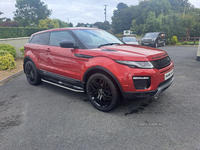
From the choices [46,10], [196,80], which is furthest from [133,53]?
[46,10]

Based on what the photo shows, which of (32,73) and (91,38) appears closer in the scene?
(91,38)

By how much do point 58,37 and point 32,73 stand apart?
68.7 inches

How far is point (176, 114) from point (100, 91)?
157cm

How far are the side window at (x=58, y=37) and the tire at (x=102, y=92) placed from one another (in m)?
1.35

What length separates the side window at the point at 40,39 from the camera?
4.63 metres

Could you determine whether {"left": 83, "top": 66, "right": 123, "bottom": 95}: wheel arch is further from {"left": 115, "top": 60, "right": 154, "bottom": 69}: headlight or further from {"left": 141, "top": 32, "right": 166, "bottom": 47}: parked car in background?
{"left": 141, "top": 32, "right": 166, "bottom": 47}: parked car in background

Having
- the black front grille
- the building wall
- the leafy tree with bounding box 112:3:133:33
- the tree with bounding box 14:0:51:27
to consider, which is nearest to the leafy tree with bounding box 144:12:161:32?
the building wall

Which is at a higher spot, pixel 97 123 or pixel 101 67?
pixel 101 67

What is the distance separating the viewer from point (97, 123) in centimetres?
293

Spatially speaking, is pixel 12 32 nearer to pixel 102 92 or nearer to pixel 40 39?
pixel 40 39

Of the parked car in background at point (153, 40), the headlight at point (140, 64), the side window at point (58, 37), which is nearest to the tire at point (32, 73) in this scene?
the side window at point (58, 37)

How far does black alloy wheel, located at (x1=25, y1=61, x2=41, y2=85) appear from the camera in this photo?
4.96 m

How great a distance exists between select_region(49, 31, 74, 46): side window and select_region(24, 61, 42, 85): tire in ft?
3.73

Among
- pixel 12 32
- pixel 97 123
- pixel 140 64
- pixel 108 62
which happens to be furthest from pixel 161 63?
pixel 12 32
